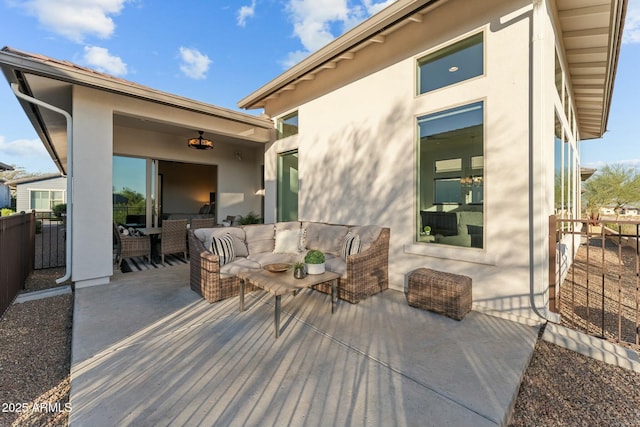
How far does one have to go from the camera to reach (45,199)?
61.4 feet

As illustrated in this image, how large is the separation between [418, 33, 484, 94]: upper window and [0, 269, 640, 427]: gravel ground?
3.40 m

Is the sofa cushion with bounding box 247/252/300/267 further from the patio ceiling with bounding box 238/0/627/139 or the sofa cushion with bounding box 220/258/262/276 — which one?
the patio ceiling with bounding box 238/0/627/139

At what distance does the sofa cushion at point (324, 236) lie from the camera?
466 cm

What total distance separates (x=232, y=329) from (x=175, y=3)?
7759 mm

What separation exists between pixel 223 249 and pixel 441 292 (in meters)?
3.06

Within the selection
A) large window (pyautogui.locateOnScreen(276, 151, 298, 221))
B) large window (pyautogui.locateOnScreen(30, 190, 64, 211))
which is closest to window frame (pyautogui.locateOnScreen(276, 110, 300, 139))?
large window (pyautogui.locateOnScreen(276, 151, 298, 221))

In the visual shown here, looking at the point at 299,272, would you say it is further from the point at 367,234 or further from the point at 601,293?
the point at 601,293

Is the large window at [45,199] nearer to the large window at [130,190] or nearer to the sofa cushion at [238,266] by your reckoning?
the large window at [130,190]

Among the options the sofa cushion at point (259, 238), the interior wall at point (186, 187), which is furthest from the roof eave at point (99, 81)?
the interior wall at point (186, 187)

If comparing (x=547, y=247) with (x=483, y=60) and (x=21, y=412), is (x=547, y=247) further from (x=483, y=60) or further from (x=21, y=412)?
(x=21, y=412)

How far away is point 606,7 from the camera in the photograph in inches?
136

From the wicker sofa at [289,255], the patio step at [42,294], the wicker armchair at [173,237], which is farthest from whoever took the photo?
the wicker armchair at [173,237]

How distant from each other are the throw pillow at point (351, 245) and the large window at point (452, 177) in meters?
0.94

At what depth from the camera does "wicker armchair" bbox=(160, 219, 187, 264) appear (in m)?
5.76
